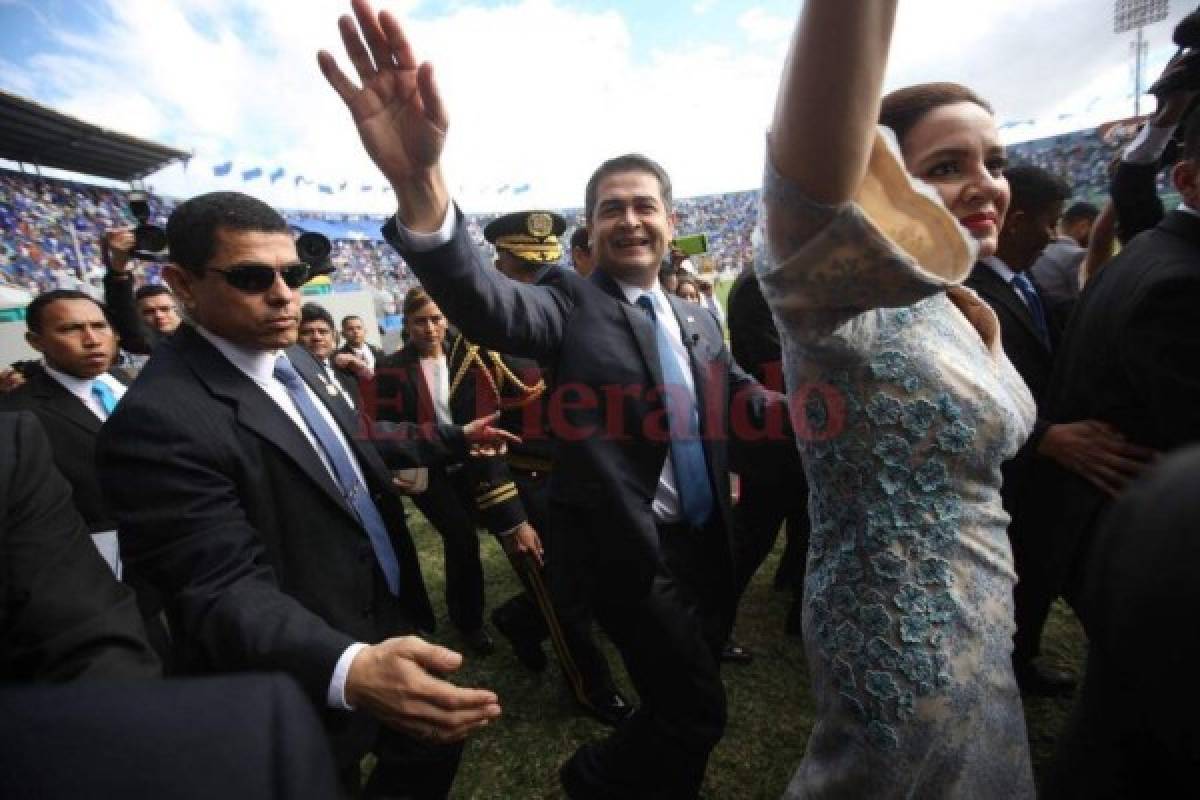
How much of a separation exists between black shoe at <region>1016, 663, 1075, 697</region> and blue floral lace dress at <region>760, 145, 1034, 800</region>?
2176 mm

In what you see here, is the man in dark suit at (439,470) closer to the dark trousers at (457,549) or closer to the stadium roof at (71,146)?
the dark trousers at (457,549)

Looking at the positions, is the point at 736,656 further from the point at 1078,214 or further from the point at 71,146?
the point at 71,146

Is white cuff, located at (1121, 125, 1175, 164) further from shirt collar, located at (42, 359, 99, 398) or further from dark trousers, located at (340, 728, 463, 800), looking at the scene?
shirt collar, located at (42, 359, 99, 398)

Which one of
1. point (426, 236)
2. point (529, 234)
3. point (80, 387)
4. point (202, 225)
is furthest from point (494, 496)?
point (80, 387)

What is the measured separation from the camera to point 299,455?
70.2 inches

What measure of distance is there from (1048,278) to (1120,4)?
3550 centimetres

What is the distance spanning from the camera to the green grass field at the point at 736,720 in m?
2.68

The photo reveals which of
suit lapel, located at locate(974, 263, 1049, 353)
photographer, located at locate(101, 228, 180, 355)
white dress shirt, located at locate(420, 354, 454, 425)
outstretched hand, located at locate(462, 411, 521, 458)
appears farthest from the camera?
white dress shirt, located at locate(420, 354, 454, 425)

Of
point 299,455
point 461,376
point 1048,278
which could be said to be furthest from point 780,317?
point 1048,278

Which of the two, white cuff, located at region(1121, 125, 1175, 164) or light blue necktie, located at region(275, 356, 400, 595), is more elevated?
white cuff, located at region(1121, 125, 1175, 164)

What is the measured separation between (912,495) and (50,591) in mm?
1902

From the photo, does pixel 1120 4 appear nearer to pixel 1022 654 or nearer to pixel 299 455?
pixel 1022 654

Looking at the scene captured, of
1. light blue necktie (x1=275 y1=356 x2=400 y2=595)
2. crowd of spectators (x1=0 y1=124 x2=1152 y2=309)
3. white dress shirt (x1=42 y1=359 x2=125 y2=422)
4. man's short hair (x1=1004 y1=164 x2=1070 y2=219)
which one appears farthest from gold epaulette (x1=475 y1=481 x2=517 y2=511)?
crowd of spectators (x1=0 y1=124 x2=1152 y2=309)

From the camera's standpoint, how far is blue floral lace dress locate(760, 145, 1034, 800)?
1199 millimetres
